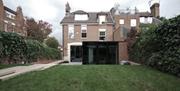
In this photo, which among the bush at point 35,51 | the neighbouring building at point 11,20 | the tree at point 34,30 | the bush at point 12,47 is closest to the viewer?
the bush at point 12,47

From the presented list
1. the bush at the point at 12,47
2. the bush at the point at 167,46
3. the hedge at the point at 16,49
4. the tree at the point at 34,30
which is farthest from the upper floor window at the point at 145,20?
the bush at the point at 167,46

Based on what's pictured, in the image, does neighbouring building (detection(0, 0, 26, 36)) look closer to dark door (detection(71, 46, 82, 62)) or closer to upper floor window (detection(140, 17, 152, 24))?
dark door (detection(71, 46, 82, 62))

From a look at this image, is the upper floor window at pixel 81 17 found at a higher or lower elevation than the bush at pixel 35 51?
higher

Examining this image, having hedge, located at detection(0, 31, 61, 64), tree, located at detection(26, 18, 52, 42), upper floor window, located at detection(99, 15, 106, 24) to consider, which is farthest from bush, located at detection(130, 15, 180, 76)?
tree, located at detection(26, 18, 52, 42)

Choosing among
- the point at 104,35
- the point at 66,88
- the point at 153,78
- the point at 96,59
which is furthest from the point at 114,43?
the point at 66,88

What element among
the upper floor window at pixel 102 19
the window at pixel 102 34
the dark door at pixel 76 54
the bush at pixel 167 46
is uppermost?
the upper floor window at pixel 102 19

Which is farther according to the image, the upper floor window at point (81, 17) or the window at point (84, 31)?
the upper floor window at point (81, 17)

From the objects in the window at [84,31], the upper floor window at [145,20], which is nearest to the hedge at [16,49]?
the window at [84,31]

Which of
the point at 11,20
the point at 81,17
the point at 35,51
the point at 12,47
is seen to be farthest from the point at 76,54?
the point at 12,47

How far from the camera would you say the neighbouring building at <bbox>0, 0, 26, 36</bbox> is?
3341cm

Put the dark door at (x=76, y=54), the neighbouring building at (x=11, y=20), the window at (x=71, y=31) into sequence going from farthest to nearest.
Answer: the window at (x=71, y=31) → the dark door at (x=76, y=54) → the neighbouring building at (x=11, y=20)

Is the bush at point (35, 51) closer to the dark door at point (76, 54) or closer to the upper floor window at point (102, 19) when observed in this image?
the dark door at point (76, 54)

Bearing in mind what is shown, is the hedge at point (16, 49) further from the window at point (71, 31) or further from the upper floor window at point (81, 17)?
the upper floor window at point (81, 17)

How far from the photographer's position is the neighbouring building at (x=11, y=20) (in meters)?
33.4
